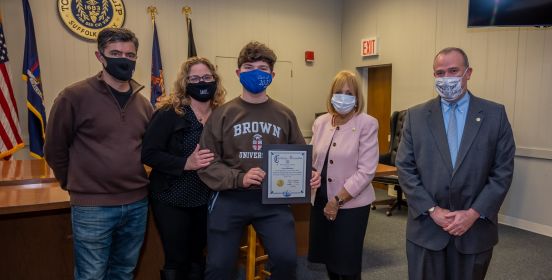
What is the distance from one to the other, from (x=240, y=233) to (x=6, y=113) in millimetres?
3757

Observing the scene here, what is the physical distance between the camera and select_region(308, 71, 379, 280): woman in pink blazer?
Result: 2133 mm

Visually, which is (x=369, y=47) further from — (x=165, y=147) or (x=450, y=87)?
(x=165, y=147)

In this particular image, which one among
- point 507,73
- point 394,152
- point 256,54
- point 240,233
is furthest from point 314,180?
point 507,73

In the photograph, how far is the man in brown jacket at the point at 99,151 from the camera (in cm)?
181

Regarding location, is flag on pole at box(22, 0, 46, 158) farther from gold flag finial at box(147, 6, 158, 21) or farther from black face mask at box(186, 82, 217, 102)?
black face mask at box(186, 82, 217, 102)

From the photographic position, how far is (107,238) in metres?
1.87

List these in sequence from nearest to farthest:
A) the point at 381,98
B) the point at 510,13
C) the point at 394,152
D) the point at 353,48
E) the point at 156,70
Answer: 1. the point at 510,13
2. the point at 394,152
3. the point at 156,70
4. the point at 381,98
5. the point at 353,48

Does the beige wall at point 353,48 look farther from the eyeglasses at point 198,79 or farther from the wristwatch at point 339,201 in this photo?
the eyeglasses at point 198,79

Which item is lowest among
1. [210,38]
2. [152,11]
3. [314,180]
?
[314,180]

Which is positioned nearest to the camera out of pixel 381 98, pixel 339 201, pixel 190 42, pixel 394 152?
pixel 339 201

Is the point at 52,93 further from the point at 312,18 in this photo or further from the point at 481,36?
the point at 481,36

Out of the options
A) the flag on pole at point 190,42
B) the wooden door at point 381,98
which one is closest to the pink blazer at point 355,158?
the flag on pole at point 190,42

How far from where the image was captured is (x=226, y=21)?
232 inches

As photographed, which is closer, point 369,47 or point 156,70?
point 156,70
